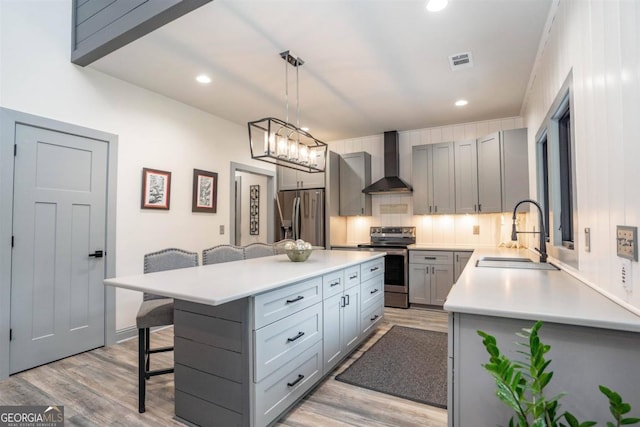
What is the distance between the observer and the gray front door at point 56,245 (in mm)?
2629

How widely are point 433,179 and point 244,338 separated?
3.91 m

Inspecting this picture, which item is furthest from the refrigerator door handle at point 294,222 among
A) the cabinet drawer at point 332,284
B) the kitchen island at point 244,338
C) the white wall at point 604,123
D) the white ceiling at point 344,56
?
the white wall at point 604,123

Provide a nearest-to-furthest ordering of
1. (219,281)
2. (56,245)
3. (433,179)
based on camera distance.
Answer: (219,281), (56,245), (433,179)

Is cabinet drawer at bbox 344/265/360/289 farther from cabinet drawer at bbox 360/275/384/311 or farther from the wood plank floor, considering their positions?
the wood plank floor

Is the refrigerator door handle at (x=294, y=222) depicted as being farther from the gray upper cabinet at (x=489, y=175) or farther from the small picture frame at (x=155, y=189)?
the gray upper cabinet at (x=489, y=175)

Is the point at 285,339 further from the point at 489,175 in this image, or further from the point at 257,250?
the point at 489,175

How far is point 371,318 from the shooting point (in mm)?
3371

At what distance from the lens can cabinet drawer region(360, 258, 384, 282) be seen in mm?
3173

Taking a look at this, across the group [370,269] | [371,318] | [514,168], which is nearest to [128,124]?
[370,269]

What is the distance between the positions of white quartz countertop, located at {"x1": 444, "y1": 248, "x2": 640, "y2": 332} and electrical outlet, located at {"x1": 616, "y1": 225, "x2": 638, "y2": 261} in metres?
0.20

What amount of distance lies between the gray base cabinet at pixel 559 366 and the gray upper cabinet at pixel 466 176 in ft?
11.7

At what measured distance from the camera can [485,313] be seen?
1242mm

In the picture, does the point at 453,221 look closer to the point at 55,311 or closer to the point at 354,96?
the point at 354,96

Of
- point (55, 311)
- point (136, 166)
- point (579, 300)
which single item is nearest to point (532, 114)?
point (579, 300)
